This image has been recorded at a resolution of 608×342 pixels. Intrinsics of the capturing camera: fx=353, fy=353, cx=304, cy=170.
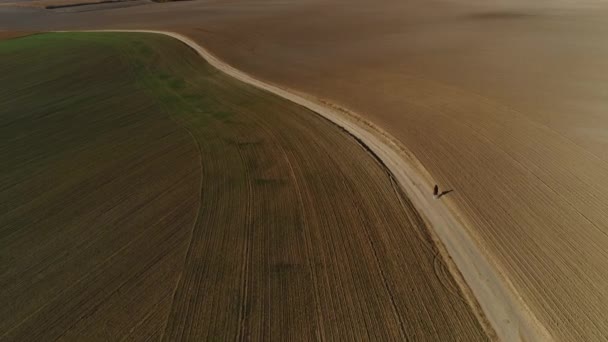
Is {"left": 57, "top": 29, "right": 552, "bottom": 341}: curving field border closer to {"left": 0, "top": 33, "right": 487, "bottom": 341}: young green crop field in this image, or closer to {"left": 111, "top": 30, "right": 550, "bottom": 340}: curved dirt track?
{"left": 111, "top": 30, "right": 550, "bottom": 340}: curved dirt track

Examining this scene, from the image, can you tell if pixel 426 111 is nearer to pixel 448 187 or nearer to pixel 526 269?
pixel 448 187

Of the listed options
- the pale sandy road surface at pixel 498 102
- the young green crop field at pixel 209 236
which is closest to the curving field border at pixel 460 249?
the pale sandy road surface at pixel 498 102

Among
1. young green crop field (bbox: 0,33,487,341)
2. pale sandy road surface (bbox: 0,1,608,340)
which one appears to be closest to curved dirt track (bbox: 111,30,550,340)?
pale sandy road surface (bbox: 0,1,608,340)

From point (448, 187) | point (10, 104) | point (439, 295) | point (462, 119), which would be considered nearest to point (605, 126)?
point (462, 119)

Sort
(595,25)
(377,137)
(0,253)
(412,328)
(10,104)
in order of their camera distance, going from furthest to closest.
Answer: (595,25)
(10,104)
(377,137)
(0,253)
(412,328)

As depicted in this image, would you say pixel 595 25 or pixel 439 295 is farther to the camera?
pixel 595 25

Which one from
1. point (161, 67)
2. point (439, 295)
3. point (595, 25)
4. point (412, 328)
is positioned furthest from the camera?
point (595, 25)

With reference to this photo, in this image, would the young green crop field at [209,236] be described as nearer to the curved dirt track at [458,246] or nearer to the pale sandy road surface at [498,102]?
the curved dirt track at [458,246]

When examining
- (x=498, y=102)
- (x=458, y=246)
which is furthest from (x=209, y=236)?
(x=498, y=102)
